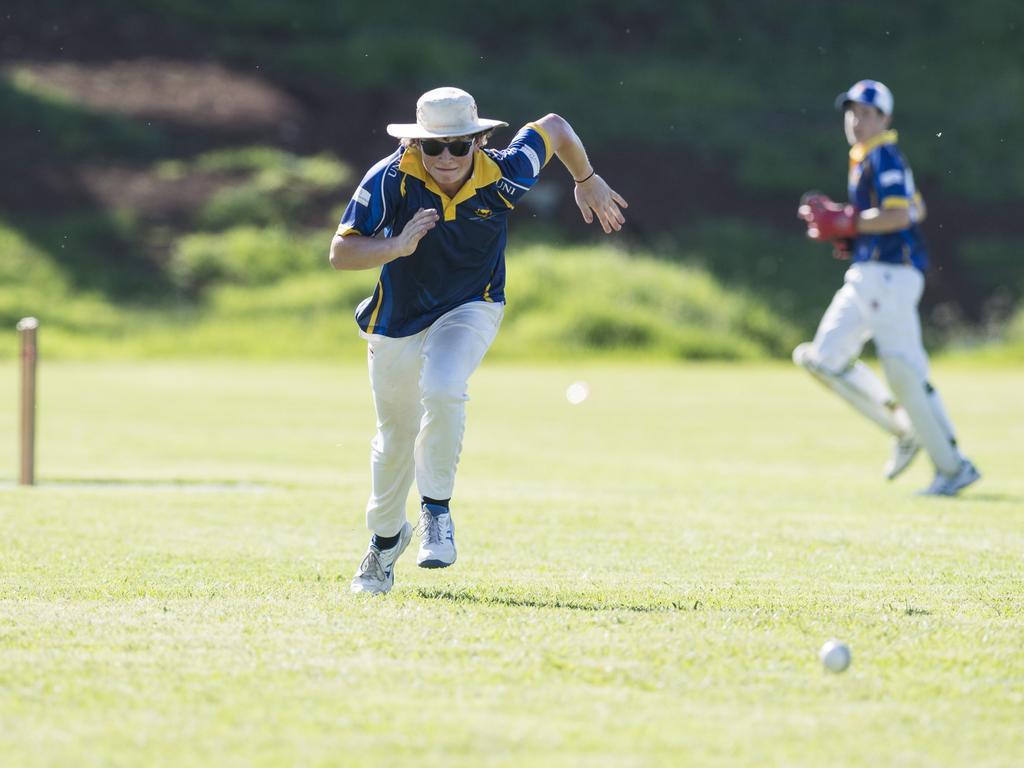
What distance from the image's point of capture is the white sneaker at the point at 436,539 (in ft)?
23.0

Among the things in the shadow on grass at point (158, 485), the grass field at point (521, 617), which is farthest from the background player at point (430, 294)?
the shadow on grass at point (158, 485)

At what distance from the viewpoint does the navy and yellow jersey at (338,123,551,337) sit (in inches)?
274

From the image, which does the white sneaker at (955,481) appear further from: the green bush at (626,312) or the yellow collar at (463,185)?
the green bush at (626,312)

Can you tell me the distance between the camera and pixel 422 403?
698 cm

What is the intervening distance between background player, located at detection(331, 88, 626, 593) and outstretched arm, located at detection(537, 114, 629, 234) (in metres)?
0.19

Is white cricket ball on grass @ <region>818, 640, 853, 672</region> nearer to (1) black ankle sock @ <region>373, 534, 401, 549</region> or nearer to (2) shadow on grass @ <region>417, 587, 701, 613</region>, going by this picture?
(2) shadow on grass @ <region>417, 587, 701, 613</region>

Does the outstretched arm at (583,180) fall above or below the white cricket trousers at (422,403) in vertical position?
above

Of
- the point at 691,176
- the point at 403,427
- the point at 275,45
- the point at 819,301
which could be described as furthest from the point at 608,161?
the point at 403,427

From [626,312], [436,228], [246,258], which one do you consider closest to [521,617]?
[436,228]

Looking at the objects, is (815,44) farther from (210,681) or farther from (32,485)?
(210,681)

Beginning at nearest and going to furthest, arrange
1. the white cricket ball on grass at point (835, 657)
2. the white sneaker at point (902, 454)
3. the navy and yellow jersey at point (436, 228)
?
the white cricket ball on grass at point (835, 657) → the navy and yellow jersey at point (436, 228) → the white sneaker at point (902, 454)

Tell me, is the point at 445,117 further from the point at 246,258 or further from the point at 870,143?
the point at 246,258

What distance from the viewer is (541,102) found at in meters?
40.2

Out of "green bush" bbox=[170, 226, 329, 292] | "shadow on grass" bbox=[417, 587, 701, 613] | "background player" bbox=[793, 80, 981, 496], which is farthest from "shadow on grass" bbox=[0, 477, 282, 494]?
"green bush" bbox=[170, 226, 329, 292]
